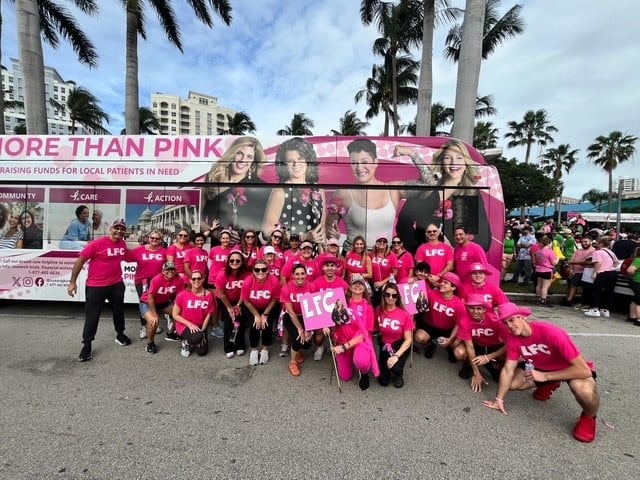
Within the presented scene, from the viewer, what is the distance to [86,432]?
2.66m

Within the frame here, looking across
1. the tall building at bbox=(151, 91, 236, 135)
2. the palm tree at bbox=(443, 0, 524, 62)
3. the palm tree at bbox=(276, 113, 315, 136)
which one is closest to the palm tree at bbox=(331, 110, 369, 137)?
the palm tree at bbox=(276, 113, 315, 136)

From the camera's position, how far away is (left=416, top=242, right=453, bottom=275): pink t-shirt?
4.85 metres

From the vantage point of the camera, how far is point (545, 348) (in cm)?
292

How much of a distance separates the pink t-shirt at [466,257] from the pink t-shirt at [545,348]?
1612mm

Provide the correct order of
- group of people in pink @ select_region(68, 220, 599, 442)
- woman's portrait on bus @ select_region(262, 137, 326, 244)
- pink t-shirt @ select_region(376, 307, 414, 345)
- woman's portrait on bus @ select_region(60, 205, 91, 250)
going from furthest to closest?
woman's portrait on bus @ select_region(60, 205, 91, 250) → woman's portrait on bus @ select_region(262, 137, 326, 244) → pink t-shirt @ select_region(376, 307, 414, 345) → group of people in pink @ select_region(68, 220, 599, 442)

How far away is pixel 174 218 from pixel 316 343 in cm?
344

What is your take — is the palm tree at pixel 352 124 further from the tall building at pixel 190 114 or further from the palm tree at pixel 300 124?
the tall building at pixel 190 114

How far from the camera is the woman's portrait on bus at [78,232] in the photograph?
564 cm

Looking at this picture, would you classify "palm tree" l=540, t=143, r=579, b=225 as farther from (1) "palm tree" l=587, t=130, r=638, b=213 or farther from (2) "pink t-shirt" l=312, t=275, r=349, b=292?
(2) "pink t-shirt" l=312, t=275, r=349, b=292

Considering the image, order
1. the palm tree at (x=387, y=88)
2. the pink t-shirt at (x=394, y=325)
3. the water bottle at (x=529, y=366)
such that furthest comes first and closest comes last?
the palm tree at (x=387, y=88) < the pink t-shirt at (x=394, y=325) < the water bottle at (x=529, y=366)

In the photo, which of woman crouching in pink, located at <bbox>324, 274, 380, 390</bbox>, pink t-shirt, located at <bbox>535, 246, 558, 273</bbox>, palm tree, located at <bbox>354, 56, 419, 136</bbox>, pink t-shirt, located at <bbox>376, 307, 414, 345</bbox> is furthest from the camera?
palm tree, located at <bbox>354, 56, 419, 136</bbox>

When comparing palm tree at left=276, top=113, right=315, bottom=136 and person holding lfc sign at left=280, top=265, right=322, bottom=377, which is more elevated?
palm tree at left=276, top=113, right=315, bottom=136

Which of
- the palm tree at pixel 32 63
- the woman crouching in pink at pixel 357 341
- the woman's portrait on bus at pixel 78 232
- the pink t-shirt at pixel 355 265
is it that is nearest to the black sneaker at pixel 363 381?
the woman crouching in pink at pixel 357 341

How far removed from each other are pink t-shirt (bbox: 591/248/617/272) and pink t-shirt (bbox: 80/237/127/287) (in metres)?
8.96
